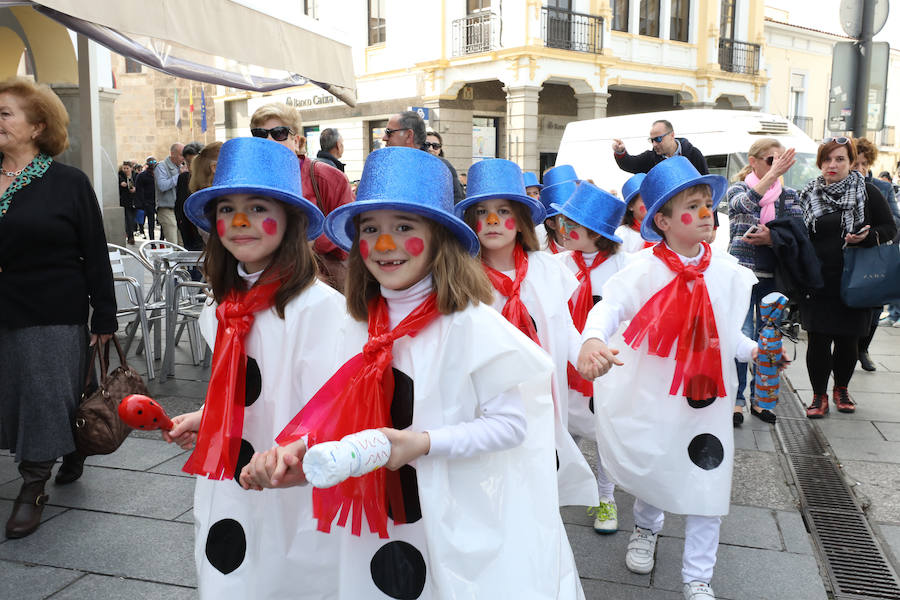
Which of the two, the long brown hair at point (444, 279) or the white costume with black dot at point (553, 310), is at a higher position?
the long brown hair at point (444, 279)

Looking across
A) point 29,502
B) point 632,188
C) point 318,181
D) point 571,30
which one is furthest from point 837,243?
point 571,30

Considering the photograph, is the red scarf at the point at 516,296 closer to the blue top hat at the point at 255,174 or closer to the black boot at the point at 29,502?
the blue top hat at the point at 255,174

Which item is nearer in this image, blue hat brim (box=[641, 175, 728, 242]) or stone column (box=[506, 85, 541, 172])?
blue hat brim (box=[641, 175, 728, 242])

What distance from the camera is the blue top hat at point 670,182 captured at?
300 cm

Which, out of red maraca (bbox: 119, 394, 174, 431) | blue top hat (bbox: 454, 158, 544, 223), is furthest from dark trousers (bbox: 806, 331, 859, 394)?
red maraca (bbox: 119, 394, 174, 431)

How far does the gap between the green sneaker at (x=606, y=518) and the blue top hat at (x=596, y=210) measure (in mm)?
1330

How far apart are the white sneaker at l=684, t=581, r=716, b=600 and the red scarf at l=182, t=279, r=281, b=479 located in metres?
1.77

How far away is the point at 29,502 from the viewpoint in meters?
3.53

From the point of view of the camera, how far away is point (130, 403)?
1984 mm

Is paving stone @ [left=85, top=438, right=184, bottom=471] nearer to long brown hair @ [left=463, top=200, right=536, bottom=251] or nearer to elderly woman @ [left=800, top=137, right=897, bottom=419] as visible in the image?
long brown hair @ [left=463, top=200, right=536, bottom=251]

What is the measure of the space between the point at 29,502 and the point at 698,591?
9.61 feet

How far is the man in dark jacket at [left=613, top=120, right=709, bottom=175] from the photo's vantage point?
5844 millimetres

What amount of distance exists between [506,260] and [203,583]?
5.86 feet

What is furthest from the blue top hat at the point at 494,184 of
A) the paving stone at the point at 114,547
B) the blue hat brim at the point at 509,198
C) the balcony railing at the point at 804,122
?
the balcony railing at the point at 804,122
